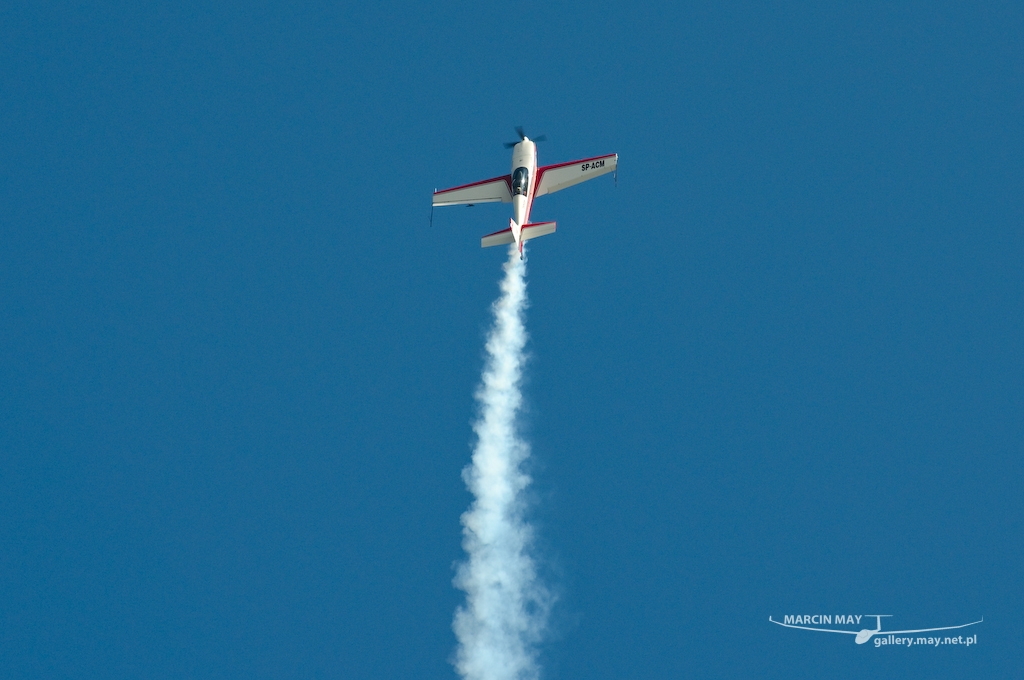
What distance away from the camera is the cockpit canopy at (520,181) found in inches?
1759

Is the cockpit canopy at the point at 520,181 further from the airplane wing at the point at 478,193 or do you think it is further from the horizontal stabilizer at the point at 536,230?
the horizontal stabilizer at the point at 536,230

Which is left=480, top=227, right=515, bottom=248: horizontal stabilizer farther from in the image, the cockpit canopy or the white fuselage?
the cockpit canopy

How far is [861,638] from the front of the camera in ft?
161

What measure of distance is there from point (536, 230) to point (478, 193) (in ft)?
14.0

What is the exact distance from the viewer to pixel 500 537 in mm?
44219

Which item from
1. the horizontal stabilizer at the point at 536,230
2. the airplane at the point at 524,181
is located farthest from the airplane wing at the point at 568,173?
the horizontal stabilizer at the point at 536,230

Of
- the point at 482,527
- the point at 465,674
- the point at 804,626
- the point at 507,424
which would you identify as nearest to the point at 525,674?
the point at 465,674

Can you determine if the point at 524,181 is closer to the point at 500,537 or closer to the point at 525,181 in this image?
the point at 525,181

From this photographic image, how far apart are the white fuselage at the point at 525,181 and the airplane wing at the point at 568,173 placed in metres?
0.36

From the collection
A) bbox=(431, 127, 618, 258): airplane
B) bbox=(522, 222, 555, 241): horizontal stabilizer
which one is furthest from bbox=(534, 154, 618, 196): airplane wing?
bbox=(522, 222, 555, 241): horizontal stabilizer

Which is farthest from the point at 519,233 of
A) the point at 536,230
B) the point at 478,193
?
the point at 478,193

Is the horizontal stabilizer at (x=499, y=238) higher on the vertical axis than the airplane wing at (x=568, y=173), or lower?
lower

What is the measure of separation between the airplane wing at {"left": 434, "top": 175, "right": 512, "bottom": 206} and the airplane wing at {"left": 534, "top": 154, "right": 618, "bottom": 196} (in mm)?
1206

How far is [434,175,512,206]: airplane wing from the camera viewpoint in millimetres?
45844
